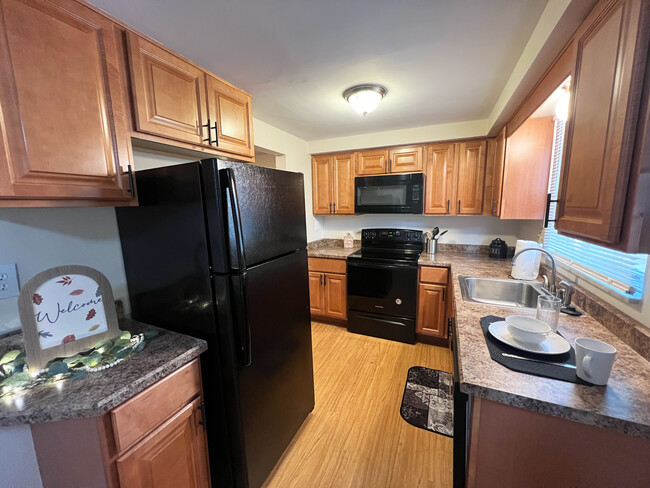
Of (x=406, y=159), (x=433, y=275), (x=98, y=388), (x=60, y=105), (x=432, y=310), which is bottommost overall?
(x=432, y=310)

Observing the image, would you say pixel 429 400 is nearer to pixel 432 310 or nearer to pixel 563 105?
pixel 432 310

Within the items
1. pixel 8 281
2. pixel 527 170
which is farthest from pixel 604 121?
pixel 8 281

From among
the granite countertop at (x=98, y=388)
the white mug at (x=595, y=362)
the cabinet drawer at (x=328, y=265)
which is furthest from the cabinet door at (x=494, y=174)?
the granite countertop at (x=98, y=388)

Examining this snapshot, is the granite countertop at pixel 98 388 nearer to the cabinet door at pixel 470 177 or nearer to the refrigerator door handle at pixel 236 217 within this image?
the refrigerator door handle at pixel 236 217

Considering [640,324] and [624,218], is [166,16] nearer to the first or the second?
[624,218]

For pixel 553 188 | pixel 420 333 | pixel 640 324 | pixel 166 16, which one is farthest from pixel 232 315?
pixel 553 188

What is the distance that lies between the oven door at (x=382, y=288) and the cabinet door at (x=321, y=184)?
877 mm

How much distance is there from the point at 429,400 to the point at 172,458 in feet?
5.58

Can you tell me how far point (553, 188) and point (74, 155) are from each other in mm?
2963

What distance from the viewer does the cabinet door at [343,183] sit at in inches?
123

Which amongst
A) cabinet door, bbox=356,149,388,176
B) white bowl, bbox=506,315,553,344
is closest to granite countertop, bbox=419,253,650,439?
white bowl, bbox=506,315,553,344

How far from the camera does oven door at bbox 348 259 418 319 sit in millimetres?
2615

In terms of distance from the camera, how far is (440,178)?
275 cm

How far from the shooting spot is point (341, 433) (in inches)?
65.5
